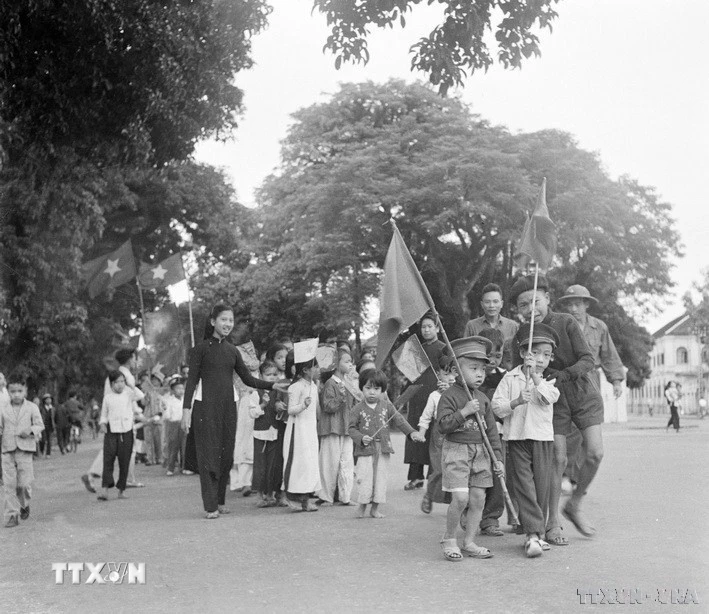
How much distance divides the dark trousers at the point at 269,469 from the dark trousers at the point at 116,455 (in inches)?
71.2

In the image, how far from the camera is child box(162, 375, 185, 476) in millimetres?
17375

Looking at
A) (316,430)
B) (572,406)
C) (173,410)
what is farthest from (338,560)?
(173,410)

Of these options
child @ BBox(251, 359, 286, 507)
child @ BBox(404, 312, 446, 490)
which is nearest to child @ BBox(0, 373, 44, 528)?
child @ BBox(251, 359, 286, 507)

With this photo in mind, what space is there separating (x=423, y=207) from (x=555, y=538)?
29124mm

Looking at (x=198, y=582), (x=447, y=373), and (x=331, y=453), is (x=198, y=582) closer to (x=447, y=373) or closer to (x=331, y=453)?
(x=447, y=373)

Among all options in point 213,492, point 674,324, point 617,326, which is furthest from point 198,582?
point 674,324

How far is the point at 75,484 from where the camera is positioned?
1552cm

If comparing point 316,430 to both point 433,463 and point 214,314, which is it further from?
point 433,463

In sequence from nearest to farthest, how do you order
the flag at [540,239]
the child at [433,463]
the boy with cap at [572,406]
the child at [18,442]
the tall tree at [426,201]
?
1. the boy with cap at [572,406]
2. the flag at [540,239]
3. the child at [433,463]
4. the child at [18,442]
5. the tall tree at [426,201]

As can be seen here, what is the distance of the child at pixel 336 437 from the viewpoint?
11109 millimetres

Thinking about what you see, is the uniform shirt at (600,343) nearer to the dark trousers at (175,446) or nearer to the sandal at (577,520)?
the sandal at (577,520)

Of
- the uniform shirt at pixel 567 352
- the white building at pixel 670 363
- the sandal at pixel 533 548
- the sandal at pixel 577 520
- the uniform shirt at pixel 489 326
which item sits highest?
the white building at pixel 670 363

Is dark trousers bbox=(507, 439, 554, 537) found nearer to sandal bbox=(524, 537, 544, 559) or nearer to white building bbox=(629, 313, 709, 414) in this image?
sandal bbox=(524, 537, 544, 559)

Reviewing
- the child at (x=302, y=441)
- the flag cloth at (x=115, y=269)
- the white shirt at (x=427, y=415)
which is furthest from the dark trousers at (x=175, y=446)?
the white shirt at (x=427, y=415)
